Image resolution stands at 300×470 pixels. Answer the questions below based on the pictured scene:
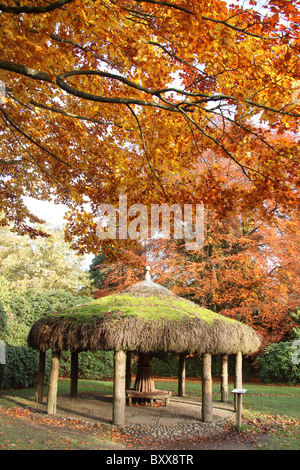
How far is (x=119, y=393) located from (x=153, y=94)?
559 cm

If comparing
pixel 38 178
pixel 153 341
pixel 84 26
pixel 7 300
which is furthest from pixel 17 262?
pixel 84 26

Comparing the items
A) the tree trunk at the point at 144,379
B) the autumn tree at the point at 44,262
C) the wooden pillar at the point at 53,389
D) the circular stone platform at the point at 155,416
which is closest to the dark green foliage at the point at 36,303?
the tree trunk at the point at 144,379

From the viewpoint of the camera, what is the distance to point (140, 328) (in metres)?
7.81

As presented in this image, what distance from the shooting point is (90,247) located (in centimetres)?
811

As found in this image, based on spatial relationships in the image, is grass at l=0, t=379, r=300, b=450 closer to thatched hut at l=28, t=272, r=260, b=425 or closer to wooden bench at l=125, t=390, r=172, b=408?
thatched hut at l=28, t=272, r=260, b=425

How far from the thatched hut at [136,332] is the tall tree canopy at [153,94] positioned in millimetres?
1683

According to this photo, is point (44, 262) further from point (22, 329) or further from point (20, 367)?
point (20, 367)

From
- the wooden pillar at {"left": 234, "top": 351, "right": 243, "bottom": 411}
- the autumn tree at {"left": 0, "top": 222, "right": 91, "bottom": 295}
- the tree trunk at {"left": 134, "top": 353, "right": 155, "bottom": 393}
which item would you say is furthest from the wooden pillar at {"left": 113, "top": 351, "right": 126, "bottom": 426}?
the autumn tree at {"left": 0, "top": 222, "right": 91, "bottom": 295}

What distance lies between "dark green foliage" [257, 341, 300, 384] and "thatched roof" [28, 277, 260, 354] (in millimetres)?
8054

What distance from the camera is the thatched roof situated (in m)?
7.77

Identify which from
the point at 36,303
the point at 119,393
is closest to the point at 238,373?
the point at 119,393

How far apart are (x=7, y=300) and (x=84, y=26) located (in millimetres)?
10364

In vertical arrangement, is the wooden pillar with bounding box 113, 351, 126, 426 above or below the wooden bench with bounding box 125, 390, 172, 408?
above

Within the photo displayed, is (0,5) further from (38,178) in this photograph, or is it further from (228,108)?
(38,178)
